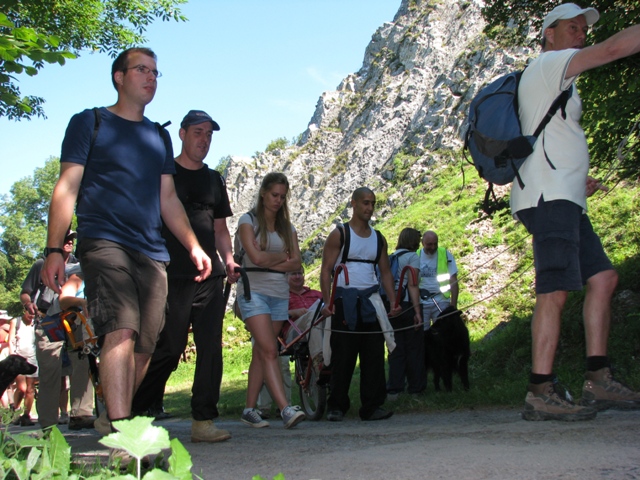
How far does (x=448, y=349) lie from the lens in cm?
902

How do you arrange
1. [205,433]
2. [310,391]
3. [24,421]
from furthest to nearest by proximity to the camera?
[24,421]
[310,391]
[205,433]

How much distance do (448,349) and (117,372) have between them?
5835 mm

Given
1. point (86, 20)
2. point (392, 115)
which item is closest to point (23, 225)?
point (392, 115)

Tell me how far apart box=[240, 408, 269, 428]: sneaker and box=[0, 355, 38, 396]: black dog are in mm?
3618

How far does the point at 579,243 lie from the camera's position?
4500mm

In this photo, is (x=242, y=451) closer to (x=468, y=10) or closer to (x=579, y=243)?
(x=579, y=243)

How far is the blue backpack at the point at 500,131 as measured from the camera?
4465 millimetres

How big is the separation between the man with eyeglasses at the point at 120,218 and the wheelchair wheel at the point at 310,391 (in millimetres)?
3416

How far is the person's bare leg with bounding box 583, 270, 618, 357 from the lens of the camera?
4.51 metres

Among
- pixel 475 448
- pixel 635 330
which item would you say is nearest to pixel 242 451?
pixel 475 448

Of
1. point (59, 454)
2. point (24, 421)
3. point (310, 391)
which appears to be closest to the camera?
point (59, 454)

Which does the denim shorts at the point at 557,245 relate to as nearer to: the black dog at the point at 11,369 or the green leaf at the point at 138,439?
the green leaf at the point at 138,439

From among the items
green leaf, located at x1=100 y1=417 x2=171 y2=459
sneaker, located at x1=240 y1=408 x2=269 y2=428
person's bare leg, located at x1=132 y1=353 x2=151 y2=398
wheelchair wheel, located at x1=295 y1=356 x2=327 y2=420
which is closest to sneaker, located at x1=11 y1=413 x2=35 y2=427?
wheelchair wheel, located at x1=295 y1=356 x2=327 y2=420

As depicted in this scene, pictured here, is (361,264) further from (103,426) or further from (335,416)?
(103,426)
